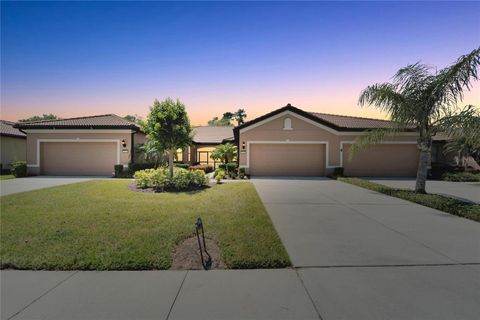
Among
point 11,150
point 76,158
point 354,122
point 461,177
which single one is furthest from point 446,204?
point 11,150

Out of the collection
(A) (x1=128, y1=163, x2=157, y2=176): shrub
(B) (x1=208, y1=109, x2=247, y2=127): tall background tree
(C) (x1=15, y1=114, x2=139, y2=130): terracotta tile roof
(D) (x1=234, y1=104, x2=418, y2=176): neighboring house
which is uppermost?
(B) (x1=208, y1=109, x2=247, y2=127): tall background tree

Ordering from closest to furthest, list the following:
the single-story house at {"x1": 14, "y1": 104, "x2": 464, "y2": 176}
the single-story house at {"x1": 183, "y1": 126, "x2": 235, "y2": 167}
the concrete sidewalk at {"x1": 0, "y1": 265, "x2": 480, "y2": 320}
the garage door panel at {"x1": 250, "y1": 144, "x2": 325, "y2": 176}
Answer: the concrete sidewalk at {"x1": 0, "y1": 265, "x2": 480, "y2": 320} → the single-story house at {"x1": 14, "y1": 104, "x2": 464, "y2": 176} → the garage door panel at {"x1": 250, "y1": 144, "x2": 325, "y2": 176} → the single-story house at {"x1": 183, "y1": 126, "x2": 235, "y2": 167}

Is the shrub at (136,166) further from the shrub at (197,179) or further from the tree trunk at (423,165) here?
the tree trunk at (423,165)

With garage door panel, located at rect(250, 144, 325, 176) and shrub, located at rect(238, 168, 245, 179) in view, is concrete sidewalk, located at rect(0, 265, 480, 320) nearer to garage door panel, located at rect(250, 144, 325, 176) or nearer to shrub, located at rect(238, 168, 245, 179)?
shrub, located at rect(238, 168, 245, 179)

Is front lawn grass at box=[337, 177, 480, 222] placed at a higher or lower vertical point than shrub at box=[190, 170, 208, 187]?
lower

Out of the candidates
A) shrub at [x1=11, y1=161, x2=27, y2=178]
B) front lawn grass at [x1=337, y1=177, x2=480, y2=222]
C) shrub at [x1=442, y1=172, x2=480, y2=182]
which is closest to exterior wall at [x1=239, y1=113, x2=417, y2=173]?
shrub at [x1=442, y1=172, x2=480, y2=182]

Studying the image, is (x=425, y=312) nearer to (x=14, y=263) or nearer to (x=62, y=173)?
(x=14, y=263)

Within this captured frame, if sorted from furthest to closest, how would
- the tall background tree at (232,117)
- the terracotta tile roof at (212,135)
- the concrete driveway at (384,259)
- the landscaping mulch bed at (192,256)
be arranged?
the tall background tree at (232,117), the terracotta tile roof at (212,135), the landscaping mulch bed at (192,256), the concrete driveway at (384,259)

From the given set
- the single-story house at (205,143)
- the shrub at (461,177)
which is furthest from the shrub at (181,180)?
the shrub at (461,177)

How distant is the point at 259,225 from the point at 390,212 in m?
4.30

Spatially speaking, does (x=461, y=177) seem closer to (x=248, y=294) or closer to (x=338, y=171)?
(x=338, y=171)

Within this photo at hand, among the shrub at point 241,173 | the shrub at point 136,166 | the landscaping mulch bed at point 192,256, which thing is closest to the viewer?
the landscaping mulch bed at point 192,256

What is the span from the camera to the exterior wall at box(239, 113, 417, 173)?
1767cm

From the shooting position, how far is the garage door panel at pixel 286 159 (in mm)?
17844
